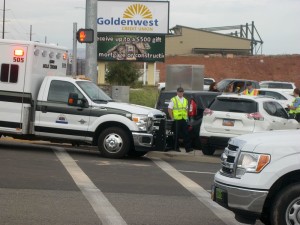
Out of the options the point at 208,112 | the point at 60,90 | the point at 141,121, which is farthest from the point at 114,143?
the point at 208,112

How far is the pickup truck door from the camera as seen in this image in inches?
610

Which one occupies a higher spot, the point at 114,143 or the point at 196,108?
the point at 196,108

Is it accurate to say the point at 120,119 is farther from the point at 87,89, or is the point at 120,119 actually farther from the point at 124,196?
the point at 124,196

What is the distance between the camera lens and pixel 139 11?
37.5 meters

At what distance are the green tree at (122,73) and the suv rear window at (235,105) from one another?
28.4m

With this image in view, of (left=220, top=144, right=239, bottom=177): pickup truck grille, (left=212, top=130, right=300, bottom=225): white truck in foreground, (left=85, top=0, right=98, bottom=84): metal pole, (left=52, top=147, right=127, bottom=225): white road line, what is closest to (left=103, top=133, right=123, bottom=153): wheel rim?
(left=52, top=147, right=127, bottom=225): white road line

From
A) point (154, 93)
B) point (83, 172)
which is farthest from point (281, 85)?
point (83, 172)

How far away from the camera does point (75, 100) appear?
1546 centimetres

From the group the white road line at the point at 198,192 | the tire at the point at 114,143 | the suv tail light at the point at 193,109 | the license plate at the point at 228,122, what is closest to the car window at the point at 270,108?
the license plate at the point at 228,122

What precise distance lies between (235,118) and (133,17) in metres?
22.3

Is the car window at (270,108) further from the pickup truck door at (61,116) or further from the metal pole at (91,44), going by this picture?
the metal pole at (91,44)

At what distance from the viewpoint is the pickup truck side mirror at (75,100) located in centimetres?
1544

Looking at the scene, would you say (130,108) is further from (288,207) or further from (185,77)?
(185,77)

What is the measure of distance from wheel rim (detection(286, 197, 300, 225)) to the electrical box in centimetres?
2384
